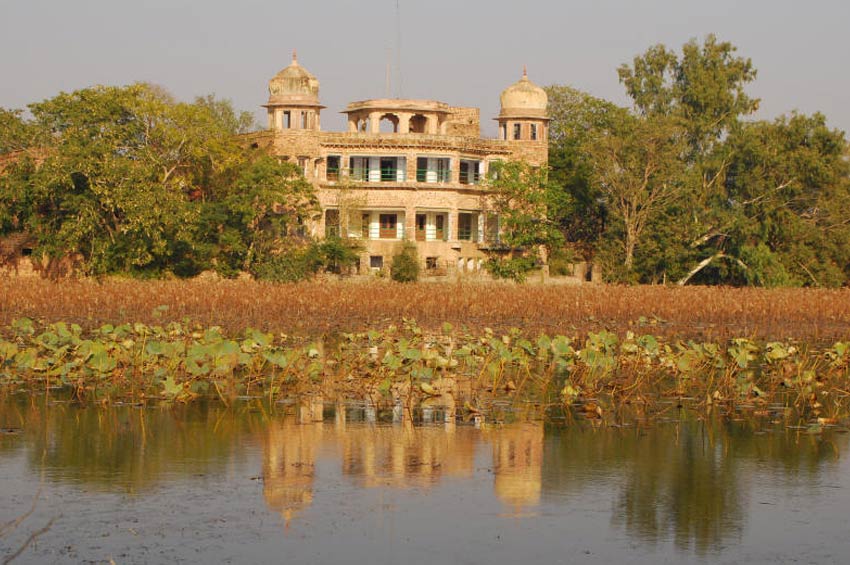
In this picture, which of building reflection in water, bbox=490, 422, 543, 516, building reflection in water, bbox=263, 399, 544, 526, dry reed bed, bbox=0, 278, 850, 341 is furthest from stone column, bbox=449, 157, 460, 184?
building reflection in water, bbox=490, 422, 543, 516

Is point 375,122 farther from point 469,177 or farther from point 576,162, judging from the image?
point 576,162

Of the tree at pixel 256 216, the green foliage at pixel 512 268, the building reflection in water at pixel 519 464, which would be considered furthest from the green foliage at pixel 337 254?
the building reflection in water at pixel 519 464

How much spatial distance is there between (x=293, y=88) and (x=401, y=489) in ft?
137

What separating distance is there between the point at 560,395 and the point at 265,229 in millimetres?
31167

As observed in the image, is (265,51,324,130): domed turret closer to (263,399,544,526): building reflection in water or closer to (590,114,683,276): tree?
(590,114,683,276): tree

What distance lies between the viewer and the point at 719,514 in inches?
514

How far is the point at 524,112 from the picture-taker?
56094 millimetres

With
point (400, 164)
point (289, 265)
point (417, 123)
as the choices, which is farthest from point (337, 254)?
point (417, 123)

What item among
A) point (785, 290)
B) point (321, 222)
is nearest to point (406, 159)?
point (321, 222)

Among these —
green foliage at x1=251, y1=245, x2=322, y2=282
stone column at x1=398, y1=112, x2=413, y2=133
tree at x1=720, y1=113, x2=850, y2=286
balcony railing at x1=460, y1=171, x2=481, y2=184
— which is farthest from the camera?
balcony railing at x1=460, y1=171, x2=481, y2=184

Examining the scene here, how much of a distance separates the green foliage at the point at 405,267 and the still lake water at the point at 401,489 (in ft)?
104

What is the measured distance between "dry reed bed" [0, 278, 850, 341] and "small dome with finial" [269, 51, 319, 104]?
14.2 m

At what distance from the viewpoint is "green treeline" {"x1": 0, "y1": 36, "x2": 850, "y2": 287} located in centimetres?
4519

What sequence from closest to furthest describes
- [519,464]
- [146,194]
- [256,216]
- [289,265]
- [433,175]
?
[519,464]
[146,194]
[289,265]
[256,216]
[433,175]
